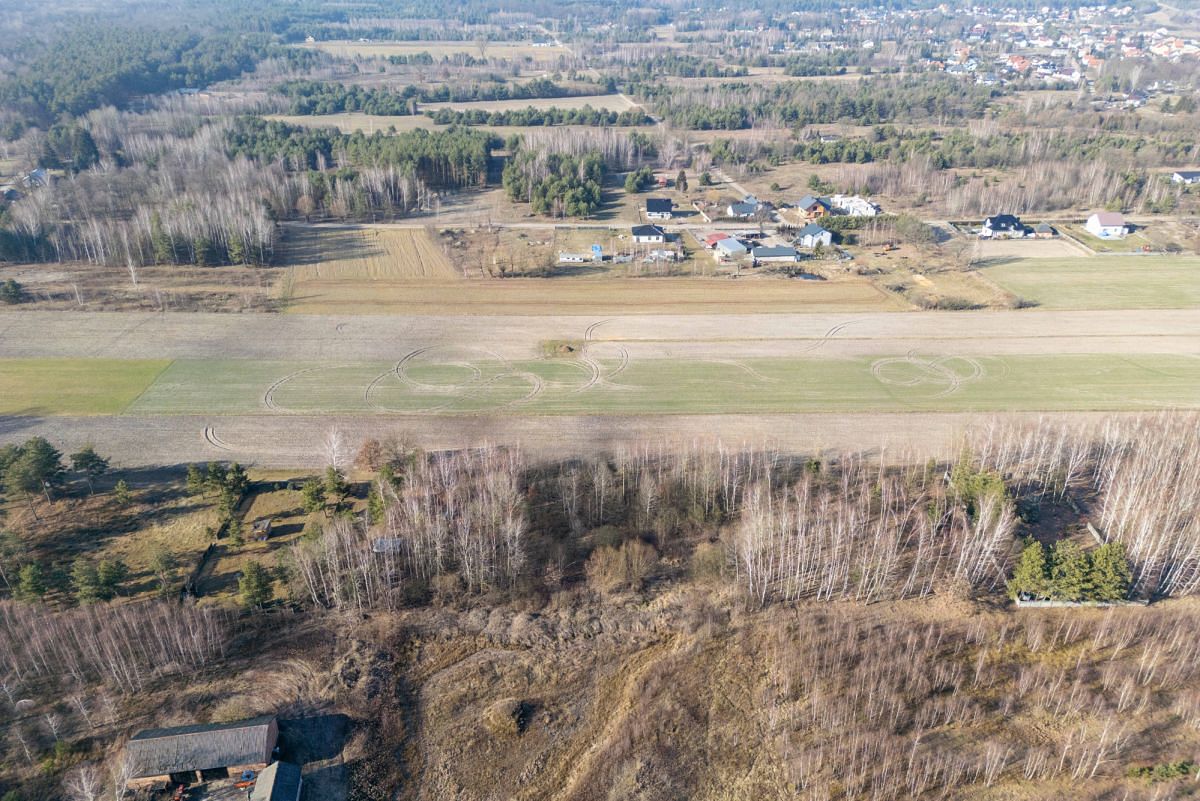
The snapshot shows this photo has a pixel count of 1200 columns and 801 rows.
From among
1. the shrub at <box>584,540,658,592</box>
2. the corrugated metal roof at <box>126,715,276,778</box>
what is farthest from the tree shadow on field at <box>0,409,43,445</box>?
the shrub at <box>584,540,658,592</box>

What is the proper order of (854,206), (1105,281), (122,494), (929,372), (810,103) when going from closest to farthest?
(122,494)
(929,372)
(1105,281)
(854,206)
(810,103)

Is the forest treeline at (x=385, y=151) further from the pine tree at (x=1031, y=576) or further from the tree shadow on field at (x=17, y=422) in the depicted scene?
the pine tree at (x=1031, y=576)

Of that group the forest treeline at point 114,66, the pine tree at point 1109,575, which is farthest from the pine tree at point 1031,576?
the forest treeline at point 114,66

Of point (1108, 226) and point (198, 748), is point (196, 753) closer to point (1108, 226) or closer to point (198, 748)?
point (198, 748)

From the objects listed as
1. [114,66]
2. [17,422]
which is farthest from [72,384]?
[114,66]

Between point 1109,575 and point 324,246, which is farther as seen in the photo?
point 324,246

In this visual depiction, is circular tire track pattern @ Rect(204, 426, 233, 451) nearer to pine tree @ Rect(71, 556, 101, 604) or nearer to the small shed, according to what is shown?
the small shed

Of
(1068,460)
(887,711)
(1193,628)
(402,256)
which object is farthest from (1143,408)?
(402,256)
